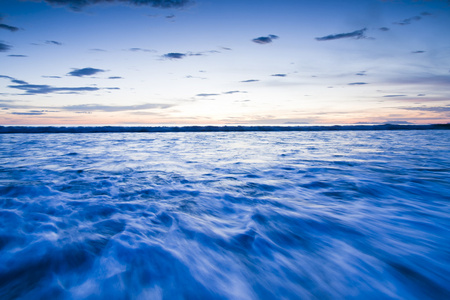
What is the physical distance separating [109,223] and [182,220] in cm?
80

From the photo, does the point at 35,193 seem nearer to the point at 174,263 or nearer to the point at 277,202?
the point at 174,263

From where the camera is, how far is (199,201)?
3.16m

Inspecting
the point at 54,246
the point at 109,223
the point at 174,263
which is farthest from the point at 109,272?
the point at 109,223

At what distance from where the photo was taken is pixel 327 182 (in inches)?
163

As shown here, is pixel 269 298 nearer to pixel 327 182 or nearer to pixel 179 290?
pixel 179 290

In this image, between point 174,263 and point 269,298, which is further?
point 174,263

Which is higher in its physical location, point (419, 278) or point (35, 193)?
point (35, 193)

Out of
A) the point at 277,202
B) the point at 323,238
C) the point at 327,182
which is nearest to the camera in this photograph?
the point at 323,238

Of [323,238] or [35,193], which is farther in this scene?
[35,193]

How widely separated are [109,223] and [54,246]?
1.73 feet

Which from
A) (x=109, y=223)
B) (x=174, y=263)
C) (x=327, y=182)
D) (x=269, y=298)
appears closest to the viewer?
(x=269, y=298)

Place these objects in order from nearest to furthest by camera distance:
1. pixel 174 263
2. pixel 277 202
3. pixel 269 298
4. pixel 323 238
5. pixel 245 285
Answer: pixel 269 298 < pixel 245 285 < pixel 174 263 < pixel 323 238 < pixel 277 202

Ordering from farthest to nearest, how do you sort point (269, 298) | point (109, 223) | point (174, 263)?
point (109, 223), point (174, 263), point (269, 298)

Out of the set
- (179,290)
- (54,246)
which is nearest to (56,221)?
(54,246)
